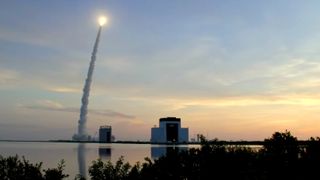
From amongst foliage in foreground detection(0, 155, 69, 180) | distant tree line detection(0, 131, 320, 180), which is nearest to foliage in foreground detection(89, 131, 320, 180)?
distant tree line detection(0, 131, 320, 180)

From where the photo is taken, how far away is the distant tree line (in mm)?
40906

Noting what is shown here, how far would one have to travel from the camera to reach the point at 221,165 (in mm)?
44594

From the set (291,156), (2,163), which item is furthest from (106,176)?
(291,156)

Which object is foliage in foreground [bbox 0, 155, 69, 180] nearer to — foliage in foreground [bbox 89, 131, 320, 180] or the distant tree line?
the distant tree line

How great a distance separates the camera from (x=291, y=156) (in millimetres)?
42562

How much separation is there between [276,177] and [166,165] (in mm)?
10888

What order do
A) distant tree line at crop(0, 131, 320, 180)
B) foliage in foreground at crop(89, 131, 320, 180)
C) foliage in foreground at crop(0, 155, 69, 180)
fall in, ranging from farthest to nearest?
foliage in foreground at crop(0, 155, 69, 180) → distant tree line at crop(0, 131, 320, 180) → foliage in foreground at crop(89, 131, 320, 180)

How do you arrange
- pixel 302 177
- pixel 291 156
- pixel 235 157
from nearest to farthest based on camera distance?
pixel 302 177 → pixel 291 156 → pixel 235 157

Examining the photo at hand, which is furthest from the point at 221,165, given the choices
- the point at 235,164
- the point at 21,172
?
the point at 21,172

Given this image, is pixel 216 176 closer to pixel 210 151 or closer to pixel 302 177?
pixel 210 151

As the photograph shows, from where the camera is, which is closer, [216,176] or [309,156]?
[309,156]

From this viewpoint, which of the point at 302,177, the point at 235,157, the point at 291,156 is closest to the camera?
the point at 302,177

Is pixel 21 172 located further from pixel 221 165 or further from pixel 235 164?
pixel 235 164

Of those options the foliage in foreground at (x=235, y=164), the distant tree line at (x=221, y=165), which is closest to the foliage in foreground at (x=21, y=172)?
the distant tree line at (x=221, y=165)
